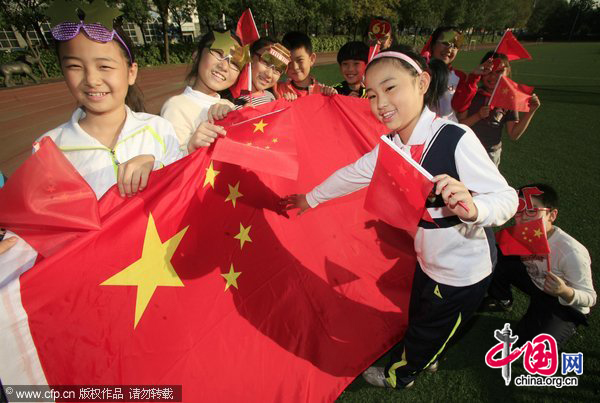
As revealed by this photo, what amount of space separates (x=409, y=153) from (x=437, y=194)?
0.43 metres

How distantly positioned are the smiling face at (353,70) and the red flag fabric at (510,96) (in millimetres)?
1445

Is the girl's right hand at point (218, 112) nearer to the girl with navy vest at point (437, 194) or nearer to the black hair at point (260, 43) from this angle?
the girl with navy vest at point (437, 194)

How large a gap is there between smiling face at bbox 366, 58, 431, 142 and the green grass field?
186cm

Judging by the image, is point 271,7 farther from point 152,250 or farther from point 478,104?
point 152,250

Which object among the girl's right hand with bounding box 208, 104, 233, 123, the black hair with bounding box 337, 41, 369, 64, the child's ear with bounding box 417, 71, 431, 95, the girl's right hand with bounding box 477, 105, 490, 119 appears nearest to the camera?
the child's ear with bounding box 417, 71, 431, 95

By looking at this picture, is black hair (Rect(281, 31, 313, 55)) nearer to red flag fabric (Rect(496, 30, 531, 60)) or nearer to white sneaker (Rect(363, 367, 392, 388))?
red flag fabric (Rect(496, 30, 531, 60))

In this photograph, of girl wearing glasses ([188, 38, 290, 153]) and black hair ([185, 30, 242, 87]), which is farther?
girl wearing glasses ([188, 38, 290, 153])

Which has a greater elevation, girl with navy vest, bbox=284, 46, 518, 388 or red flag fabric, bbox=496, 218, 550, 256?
girl with navy vest, bbox=284, 46, 518, 388

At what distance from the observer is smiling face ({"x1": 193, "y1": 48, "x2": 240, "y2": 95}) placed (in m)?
2.36

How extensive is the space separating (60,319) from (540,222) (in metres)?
2.73

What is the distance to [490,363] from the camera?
2.32 meters

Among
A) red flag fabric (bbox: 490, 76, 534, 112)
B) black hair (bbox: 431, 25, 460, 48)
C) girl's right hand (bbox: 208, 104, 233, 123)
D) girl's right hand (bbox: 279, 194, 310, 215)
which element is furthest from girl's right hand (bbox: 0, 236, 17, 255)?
black hair (bbox: 431, 25, 460, 48)

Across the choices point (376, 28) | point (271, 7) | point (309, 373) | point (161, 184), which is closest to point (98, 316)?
point (161, 184)

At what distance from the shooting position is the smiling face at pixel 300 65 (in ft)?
12.3
